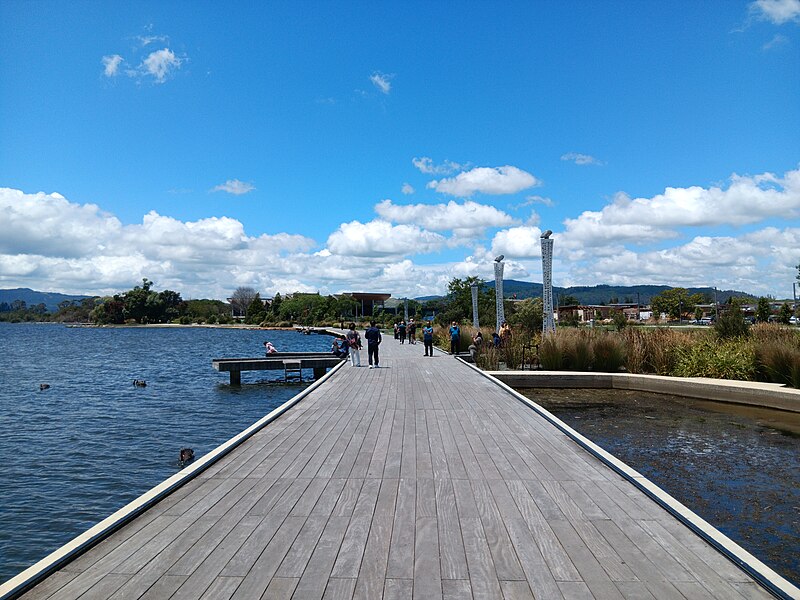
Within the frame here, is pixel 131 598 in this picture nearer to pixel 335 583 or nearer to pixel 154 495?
pixel 335 583

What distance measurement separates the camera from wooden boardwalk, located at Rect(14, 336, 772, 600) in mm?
3162

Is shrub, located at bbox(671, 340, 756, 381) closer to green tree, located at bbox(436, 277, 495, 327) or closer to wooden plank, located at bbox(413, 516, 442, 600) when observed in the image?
wooden plank, located at bbox(413, 516, 442, 600)

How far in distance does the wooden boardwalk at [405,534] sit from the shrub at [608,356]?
1017cm

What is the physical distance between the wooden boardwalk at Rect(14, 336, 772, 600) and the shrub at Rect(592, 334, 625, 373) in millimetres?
10166

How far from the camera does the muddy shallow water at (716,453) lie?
5754mm

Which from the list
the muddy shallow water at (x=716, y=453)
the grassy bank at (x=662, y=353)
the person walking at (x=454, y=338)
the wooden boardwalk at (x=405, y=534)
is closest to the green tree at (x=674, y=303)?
the person walking at (x=454, y=338)

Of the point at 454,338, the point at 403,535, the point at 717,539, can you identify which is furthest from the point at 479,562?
the point at 454,338

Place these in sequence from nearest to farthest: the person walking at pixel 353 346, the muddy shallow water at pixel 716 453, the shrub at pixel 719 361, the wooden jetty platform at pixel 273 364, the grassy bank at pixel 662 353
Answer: the muddy shallow water at pixel 716 453
the grassy bank at pixel 662 353
the shrub at pixel 719 361
the person walking at pixel 353 346
the wooden jetty platform at pixel 273 364

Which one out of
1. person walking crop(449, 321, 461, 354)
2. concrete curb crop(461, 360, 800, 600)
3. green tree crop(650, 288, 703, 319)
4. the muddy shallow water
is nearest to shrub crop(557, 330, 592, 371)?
the muddy shallow water

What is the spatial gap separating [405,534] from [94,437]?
36.2ft

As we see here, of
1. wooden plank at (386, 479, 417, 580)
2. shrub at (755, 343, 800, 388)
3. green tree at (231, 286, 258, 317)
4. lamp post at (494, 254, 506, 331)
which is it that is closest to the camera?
wooden plank at (386, 479, 417, 580)

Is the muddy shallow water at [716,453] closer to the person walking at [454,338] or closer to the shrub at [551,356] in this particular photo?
the shrub at [551,356]

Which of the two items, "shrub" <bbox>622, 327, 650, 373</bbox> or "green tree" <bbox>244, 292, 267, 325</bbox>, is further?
"green tree" <bbox>244, 292, 267, 325</bbox>

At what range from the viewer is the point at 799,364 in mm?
12352
